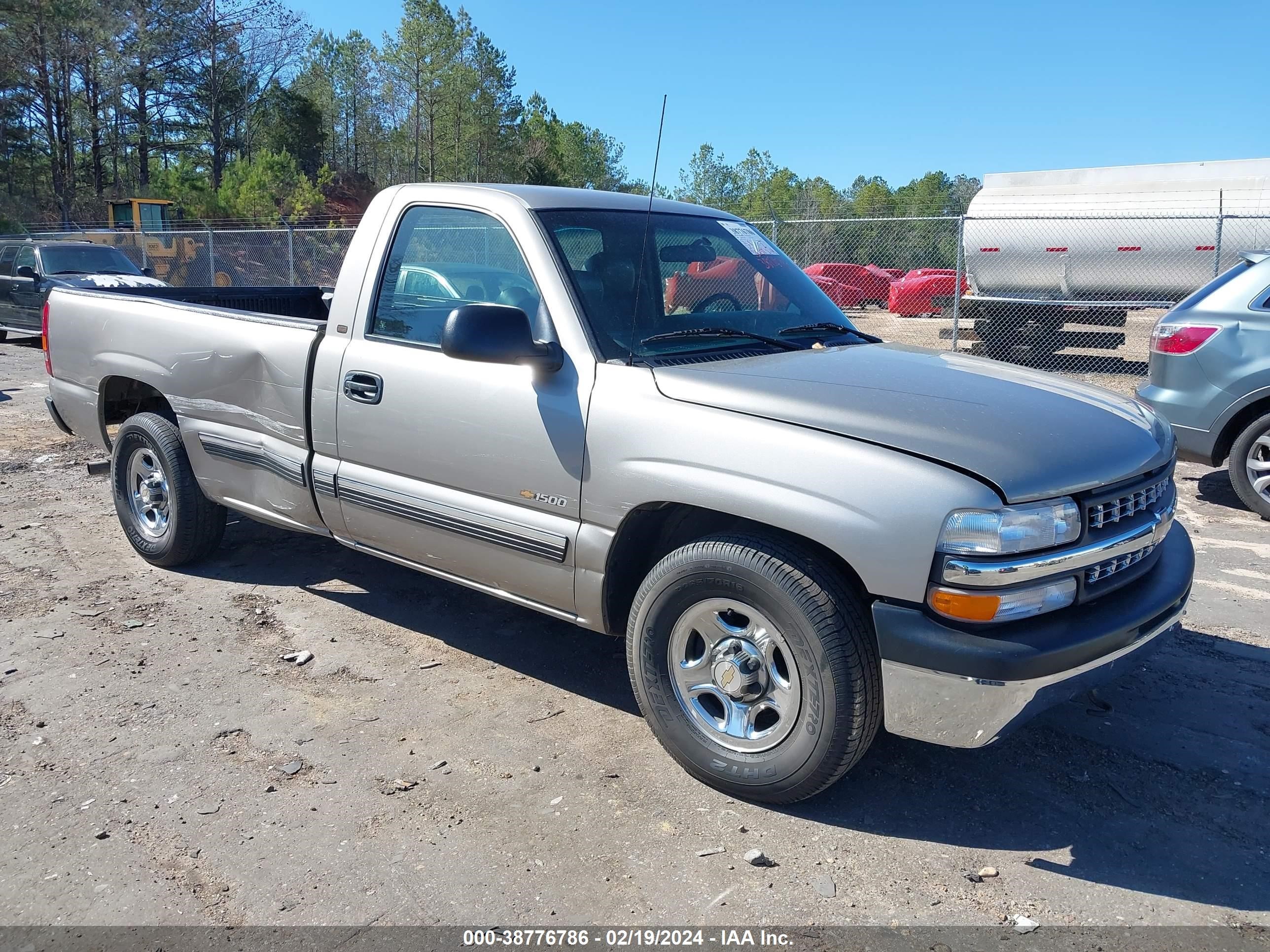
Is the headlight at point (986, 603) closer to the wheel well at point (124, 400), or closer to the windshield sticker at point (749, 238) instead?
the windshield sticker at point (749, 238)

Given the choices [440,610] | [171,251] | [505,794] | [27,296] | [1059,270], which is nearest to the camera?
[505,794]

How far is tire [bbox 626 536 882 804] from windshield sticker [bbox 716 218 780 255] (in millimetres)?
1782

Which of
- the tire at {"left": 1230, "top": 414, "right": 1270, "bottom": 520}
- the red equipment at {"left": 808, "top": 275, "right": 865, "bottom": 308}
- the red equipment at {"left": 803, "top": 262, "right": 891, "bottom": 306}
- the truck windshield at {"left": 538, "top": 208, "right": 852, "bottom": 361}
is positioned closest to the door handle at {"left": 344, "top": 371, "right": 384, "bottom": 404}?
the truck windshield at {"left": 538, "top": 208, "right": 852, "bottom": 361}

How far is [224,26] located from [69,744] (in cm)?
5890

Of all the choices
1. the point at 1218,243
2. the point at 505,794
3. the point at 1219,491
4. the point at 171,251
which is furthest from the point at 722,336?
the point at 171,251

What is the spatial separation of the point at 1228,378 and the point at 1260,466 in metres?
0.65

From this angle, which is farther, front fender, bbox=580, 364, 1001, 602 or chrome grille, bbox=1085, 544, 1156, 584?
chrome grille, bbox=1085, 544, 1156, 584

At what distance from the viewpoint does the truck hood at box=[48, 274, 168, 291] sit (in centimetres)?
1483

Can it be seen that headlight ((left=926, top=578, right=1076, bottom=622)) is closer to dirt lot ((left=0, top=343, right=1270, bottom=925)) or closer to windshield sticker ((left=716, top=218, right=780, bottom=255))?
dirt lot ((left=0, top=343, right=1270, bottom=925))

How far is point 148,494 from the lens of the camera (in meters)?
5.40

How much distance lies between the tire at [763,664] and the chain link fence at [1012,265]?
806 cm

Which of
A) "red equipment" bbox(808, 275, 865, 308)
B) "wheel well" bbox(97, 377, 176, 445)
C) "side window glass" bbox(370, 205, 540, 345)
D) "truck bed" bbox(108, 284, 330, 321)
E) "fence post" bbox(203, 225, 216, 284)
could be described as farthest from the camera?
"red equipment" bbox(808, 275, 865, 308)

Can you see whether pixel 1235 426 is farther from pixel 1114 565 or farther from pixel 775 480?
pixel 775 480

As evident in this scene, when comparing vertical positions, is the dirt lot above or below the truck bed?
below
